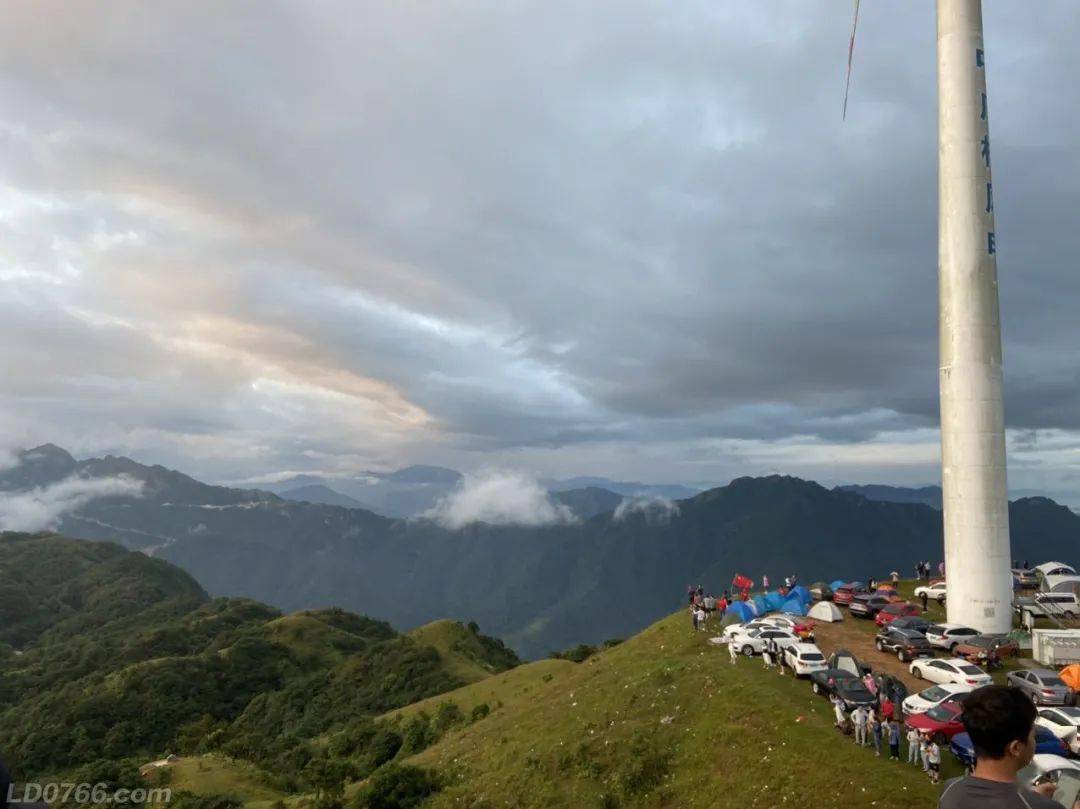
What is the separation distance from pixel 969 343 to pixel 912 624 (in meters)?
21.3

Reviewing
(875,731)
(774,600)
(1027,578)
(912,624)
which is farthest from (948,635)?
(1027,578)

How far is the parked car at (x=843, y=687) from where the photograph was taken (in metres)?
31.6

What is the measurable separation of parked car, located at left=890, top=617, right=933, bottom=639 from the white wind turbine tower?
3.37 meters

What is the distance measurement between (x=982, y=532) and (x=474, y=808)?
133ft

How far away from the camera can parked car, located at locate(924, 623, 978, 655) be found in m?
43.6

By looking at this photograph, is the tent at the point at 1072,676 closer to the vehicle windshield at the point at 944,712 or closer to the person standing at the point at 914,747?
the vehicle windshield at the point at 944,712

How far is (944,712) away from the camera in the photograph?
30.1m

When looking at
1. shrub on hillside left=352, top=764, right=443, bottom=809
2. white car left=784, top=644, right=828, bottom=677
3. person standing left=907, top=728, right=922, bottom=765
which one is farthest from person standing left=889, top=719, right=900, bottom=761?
shrub on hillside left=352, top=764, right=443, bottom=809

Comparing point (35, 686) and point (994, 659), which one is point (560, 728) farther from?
point (35, 686)

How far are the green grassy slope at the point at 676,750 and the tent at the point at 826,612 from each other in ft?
42.2

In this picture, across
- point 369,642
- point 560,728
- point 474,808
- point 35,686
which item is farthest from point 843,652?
point 35,686

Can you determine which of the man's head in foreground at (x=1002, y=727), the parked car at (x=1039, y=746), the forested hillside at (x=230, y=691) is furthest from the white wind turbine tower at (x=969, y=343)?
the forested hillside at (x=230, y=691)

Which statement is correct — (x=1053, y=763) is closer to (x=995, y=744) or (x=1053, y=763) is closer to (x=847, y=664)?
(x=847, y=664)

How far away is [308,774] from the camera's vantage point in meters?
58.2
